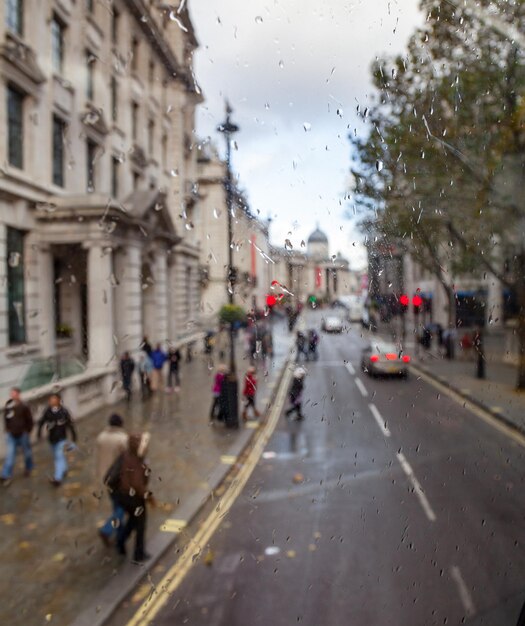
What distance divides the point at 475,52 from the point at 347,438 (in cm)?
152

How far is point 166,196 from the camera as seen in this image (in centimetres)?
155

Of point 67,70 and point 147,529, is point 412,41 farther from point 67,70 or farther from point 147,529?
point 147,529

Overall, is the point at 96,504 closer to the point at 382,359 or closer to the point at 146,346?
the point at 146,346

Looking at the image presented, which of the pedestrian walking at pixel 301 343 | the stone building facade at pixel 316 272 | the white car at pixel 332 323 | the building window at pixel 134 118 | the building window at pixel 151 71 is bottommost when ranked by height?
the pedestrian walking at pixel 301 343

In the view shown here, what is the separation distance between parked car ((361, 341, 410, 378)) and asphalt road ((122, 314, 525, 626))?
0.12 feet

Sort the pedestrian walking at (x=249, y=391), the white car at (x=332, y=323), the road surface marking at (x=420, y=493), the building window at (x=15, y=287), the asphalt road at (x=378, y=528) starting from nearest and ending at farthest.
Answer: the building window at (x=15, y=287) → the white car at (x=332, y=323) → the pedestrian walking at (x=249, y=391) → the asphalt road at (x=378, y=528) → the road surface marking at (x=420, y=493)

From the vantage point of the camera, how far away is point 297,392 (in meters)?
1.93

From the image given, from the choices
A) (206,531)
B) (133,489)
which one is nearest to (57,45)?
(133,489)

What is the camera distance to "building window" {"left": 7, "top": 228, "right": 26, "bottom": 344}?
3.79 ft

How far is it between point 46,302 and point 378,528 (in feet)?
Answer: 5.40

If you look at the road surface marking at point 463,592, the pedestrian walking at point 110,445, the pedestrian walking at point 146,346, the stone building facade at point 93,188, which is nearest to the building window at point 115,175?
the stone building facade at point 93,188

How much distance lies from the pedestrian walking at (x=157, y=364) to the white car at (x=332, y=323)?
490 millimetres

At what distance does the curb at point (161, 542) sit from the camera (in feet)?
6.35

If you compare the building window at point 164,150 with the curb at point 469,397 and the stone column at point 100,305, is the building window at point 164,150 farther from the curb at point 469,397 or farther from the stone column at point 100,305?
the curb at point 469,397
